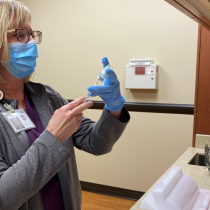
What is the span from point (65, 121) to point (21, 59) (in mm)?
428

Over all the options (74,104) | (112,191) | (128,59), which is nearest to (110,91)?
(74,104)

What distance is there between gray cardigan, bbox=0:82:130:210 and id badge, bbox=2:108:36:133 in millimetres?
19

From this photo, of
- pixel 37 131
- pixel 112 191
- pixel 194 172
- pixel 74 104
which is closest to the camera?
pixel 74 104

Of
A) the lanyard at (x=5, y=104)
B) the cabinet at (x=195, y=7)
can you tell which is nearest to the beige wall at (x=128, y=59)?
the cabinet at (x=195, y=7)

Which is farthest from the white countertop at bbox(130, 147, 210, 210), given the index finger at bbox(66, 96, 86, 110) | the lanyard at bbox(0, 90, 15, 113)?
the lanyard at bbox(0, 90, 15, 113)

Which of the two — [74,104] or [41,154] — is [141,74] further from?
[41,154]

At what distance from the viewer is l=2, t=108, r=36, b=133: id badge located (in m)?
0.96

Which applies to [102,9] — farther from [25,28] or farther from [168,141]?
[25,28]

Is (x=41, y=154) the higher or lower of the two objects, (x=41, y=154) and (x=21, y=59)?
the lower

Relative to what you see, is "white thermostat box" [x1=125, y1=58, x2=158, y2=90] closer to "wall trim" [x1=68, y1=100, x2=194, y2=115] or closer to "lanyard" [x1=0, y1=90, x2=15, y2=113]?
"wall trim" [x1=68, y1=100, x2=194, y2=115]

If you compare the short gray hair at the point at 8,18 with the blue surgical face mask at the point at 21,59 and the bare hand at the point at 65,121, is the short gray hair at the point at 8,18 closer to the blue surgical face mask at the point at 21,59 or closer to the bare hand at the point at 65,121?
the blue surgical face mask at the point at 21,59

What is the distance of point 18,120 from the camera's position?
3.20 feet

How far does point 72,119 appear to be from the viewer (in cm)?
93

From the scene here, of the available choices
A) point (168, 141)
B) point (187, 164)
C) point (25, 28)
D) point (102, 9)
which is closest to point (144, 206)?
point (187, 164)
